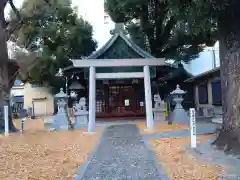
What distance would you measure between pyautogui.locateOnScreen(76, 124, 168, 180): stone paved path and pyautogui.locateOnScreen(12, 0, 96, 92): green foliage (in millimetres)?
16810

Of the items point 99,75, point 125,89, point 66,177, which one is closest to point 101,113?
point 125,89

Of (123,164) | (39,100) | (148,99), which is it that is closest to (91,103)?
(148,99)

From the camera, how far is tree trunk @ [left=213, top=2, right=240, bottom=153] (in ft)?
25.5

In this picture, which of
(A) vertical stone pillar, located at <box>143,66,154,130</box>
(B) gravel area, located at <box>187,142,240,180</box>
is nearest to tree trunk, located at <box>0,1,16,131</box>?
(A) vertical stone pillar, located at <box>143,66,154,130</box>

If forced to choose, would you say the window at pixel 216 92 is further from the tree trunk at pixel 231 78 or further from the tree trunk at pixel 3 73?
the tree trunk at pixel 3 73

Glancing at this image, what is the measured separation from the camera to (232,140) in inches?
306

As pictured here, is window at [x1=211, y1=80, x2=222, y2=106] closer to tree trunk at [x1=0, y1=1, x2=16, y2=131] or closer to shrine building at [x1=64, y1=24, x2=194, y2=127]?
shrine building at [x1=64, y1=24, x2=194, y2=127]

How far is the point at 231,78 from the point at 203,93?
15342mm

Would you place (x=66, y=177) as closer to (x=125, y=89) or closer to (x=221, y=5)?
(x=221, y=5)

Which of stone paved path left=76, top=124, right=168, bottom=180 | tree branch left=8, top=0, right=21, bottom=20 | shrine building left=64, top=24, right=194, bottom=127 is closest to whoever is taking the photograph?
stone paved path left=76, top=124, right=168, bottom=180

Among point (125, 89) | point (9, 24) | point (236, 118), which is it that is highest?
point (9, 24)

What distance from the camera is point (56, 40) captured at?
2672cm

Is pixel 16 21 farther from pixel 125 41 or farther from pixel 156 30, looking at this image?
pixel 156 30

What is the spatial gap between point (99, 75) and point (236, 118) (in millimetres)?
8098
